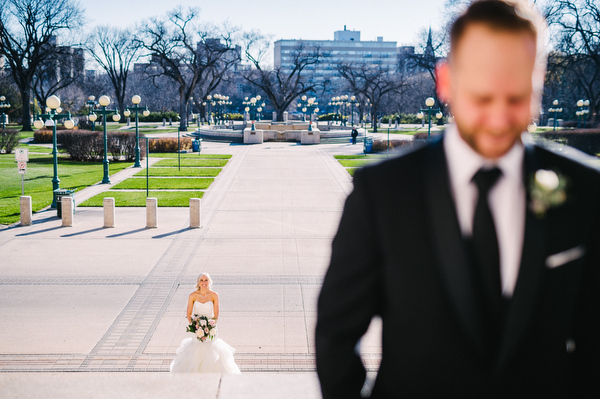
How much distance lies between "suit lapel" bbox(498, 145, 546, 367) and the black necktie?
4 centimetres

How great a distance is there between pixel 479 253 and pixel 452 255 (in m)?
0.09

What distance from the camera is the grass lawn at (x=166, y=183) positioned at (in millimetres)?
23797

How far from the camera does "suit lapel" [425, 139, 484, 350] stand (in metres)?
1.50

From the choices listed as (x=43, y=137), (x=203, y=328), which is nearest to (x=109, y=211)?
(x=203, y=328)

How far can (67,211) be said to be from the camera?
1609 centimetres

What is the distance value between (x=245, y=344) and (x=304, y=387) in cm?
384

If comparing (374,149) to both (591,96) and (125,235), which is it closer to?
(125,235)

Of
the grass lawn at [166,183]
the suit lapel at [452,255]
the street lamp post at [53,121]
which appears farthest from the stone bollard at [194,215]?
the suit lapel at [452,255]

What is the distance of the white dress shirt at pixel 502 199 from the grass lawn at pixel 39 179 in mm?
17569

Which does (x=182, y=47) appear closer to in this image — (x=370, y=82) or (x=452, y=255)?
(x=370, y=82)

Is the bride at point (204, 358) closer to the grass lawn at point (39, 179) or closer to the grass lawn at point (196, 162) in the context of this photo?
the grass lawn at point (39, 179)

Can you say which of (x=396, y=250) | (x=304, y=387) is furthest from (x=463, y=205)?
(x=304, y=387)

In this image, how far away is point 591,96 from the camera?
5594cm

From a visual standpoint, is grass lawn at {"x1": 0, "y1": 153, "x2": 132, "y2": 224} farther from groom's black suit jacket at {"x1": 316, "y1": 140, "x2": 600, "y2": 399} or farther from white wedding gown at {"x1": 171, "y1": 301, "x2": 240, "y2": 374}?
groom's black suit jacket at {"x1": 316, "y1": 140, "x2": 600, "y2": 399}
